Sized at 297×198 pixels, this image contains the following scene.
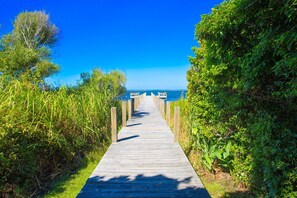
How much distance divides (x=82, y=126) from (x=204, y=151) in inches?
148

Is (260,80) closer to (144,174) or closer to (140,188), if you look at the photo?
(140,188)

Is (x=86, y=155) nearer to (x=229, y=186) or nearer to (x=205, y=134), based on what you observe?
(x=205, y=134)

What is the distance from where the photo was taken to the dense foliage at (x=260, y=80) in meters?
2.48

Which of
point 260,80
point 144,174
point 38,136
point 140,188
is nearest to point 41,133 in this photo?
point 38,136

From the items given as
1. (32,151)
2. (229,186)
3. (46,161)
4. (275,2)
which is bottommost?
(229,186)

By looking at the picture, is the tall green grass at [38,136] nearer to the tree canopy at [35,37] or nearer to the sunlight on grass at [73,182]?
the sunlight on grass at [73,182]

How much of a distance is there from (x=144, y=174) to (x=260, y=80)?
113 inches

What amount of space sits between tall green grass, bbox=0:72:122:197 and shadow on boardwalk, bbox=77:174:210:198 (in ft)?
5.34

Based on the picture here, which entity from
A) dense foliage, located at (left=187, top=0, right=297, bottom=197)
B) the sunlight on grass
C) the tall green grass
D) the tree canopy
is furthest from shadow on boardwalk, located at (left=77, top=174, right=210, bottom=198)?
the tree canopy

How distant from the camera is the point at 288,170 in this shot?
309cm

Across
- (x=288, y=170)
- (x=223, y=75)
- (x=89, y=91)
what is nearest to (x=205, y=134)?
(x=223, y=75)

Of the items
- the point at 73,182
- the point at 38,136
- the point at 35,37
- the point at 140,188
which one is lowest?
the point at 73,182

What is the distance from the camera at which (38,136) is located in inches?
202

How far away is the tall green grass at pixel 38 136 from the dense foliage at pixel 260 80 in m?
4.05
